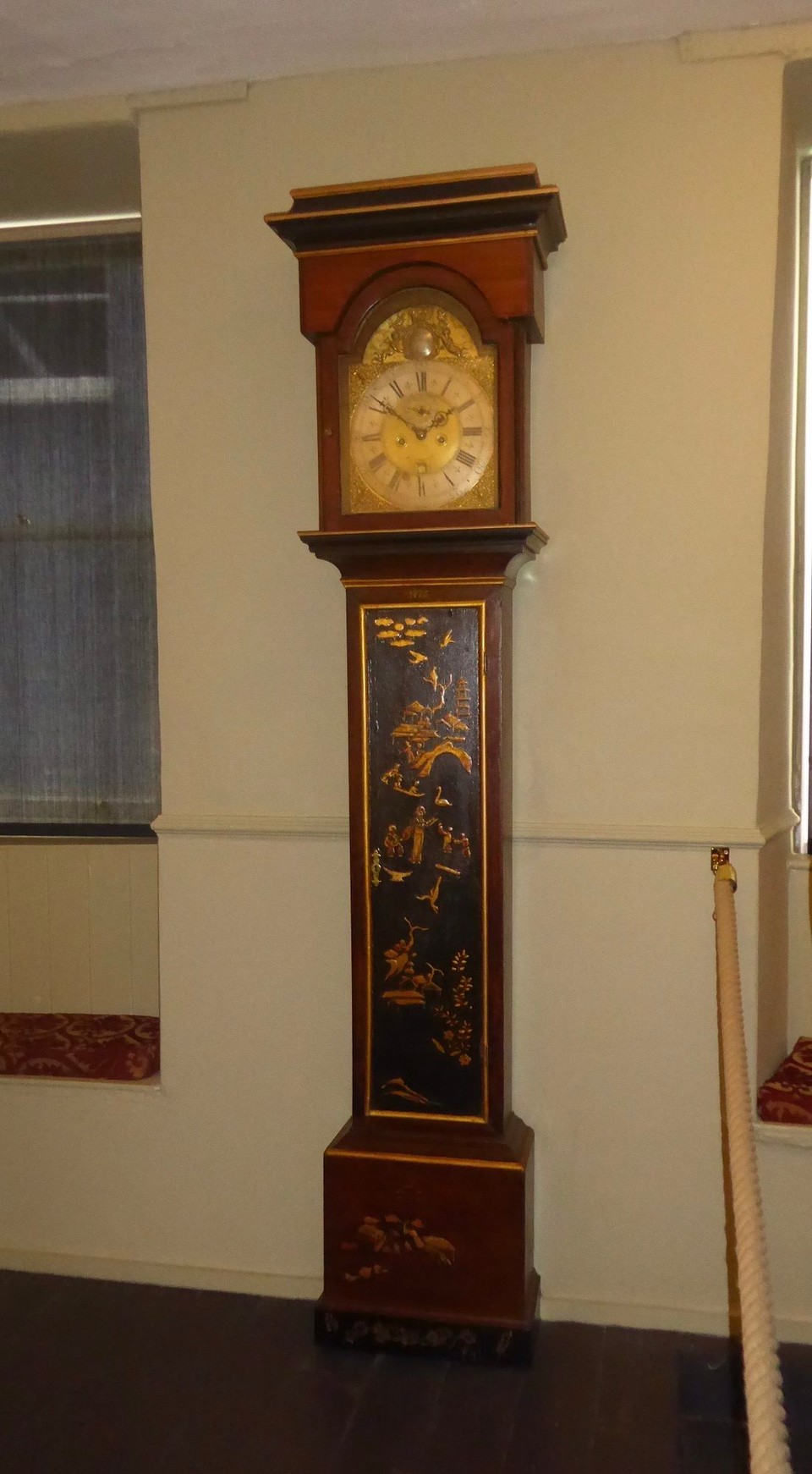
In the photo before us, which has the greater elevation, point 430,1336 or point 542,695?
point 542,695

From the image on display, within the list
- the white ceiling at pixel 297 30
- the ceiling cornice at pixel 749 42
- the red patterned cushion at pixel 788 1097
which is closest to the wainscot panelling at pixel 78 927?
the red patterned cushion at pixel 788 1097

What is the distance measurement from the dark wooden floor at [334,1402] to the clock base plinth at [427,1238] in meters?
0.07

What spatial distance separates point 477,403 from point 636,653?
639mm

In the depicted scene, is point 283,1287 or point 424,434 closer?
point 424,434

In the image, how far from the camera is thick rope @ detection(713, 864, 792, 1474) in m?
0.96

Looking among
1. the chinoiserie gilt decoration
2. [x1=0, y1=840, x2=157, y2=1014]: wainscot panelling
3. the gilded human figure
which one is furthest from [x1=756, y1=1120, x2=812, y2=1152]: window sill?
[x1=0, y1=840, x2=157, y2=1014]: wainscot panelling

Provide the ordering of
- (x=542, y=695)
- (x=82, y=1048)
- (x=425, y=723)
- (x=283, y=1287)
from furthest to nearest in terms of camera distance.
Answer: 1. (x=82, y=1048)
2. (x=283, y=1287)
3. (x=542, y=695)
4. (x=425, y=723)

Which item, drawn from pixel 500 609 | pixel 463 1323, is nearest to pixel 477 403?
pixel 500 609

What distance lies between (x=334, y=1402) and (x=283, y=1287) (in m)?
0.47

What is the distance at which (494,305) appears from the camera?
224 cm

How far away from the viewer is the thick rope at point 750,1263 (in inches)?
37.6

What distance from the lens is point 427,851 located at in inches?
93.0

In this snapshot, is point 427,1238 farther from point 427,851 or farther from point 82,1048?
point 82,1048

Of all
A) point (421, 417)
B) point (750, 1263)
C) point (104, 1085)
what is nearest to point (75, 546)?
point (421, 417)
